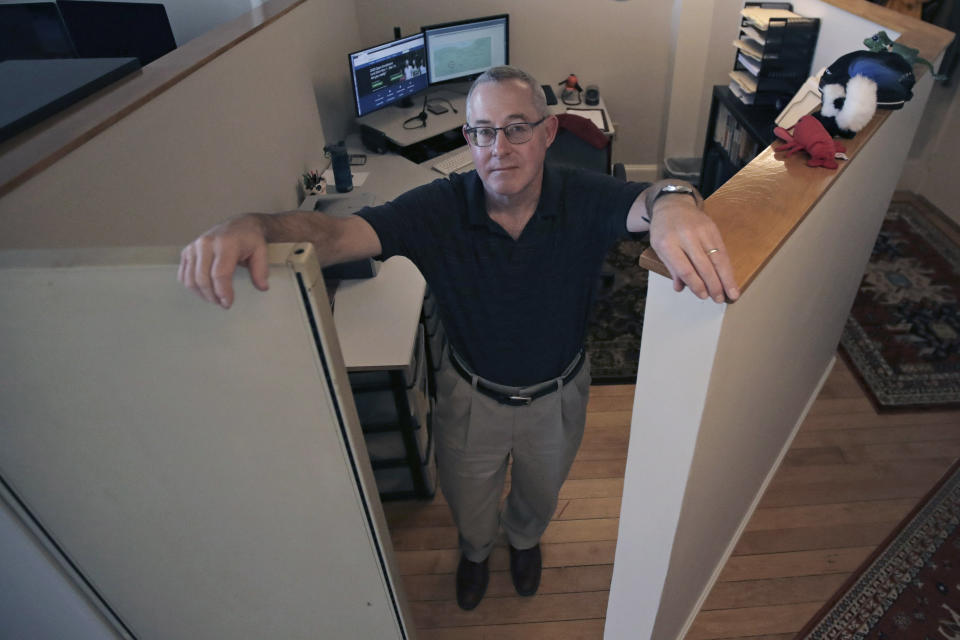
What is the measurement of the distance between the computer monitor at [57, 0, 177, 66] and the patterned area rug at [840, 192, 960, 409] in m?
3.21

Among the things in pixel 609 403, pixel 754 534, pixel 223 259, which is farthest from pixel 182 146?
pixel 754 534

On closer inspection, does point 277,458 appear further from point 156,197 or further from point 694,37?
point 694,37

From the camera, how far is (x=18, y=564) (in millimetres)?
879

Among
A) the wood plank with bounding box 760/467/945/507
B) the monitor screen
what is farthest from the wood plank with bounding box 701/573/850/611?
the monitor screen

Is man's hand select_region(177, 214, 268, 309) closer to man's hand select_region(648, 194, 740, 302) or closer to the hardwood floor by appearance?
man's hand select_region(648, 194, 740, 302)

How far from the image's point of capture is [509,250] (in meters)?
1.35

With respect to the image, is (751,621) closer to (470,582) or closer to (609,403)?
(470,582)

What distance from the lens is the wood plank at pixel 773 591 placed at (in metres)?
1.89

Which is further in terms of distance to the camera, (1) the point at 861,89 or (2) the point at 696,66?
(2) the point at 696,66

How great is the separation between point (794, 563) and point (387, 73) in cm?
276

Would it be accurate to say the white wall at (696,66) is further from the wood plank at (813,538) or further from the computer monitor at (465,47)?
the wood plank at (813,538)

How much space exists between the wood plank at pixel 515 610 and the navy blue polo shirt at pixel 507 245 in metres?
1.00

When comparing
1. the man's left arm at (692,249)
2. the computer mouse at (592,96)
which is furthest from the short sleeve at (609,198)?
the computer mouse at (592,96)

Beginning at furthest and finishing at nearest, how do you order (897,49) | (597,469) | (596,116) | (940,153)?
(940,153) < (596,116) < (597,469) < (897,49)
